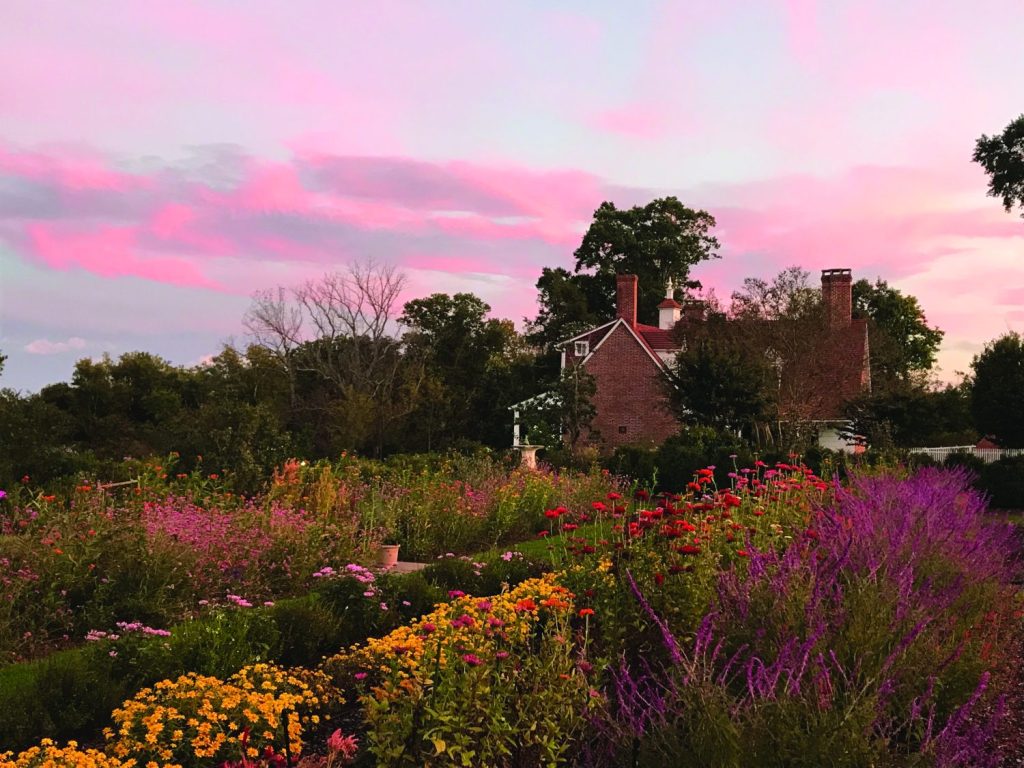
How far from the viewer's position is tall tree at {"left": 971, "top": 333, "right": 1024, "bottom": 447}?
24.8 m

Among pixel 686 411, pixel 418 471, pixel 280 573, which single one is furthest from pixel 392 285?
pixel 280 573

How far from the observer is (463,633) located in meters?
3.72

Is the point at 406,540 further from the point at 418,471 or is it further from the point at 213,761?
the point at 213,761

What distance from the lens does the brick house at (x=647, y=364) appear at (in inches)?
1185

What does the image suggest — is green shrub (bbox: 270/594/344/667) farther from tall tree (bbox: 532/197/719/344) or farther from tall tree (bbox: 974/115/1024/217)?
tall tree (bbox: 532/197/719/344)

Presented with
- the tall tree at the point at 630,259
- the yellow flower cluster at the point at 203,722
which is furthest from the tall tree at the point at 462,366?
the yellow flower cluster at the point at 203,722

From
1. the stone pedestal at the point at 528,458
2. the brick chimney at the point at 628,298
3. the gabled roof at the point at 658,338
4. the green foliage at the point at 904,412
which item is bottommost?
the stone pedestal at the point at 528,458

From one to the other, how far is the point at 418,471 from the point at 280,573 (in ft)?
24.1

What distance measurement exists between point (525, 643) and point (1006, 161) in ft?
85.4

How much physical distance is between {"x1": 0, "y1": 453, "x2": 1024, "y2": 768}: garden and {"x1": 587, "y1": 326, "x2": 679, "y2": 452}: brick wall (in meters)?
24.0

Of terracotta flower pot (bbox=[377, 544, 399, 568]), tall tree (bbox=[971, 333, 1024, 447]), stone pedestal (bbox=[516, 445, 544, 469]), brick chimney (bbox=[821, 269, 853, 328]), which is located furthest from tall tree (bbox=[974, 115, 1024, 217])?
terracotta flower pot (bbox=[377, 544, 399, 568])

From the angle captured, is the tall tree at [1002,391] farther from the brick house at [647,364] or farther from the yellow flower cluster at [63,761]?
the yellow flower cluster at [63,761]

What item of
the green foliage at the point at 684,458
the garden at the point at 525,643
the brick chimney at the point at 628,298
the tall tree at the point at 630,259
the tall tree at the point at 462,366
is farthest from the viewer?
the tall tree at the point at 630,259

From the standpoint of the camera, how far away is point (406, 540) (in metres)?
9.80
